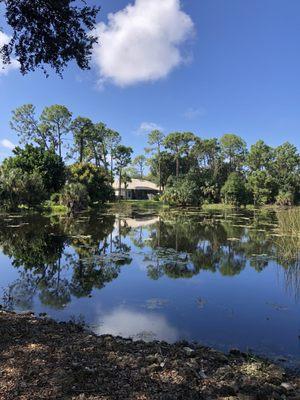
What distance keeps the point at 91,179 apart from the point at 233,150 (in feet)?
127

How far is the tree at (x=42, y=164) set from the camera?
3750 cm

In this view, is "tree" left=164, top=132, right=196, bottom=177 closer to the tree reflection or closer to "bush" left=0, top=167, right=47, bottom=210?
"bush" left=0, top=167, right=47, bottom=210

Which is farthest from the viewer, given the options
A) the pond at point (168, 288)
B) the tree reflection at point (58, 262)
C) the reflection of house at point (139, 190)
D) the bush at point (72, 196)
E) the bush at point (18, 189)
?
the reflection of house at point (139, 190)

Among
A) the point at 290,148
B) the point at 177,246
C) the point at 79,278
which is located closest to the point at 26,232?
the point at 177,246

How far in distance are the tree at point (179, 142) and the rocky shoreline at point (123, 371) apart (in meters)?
61.3

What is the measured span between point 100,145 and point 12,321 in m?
59.0

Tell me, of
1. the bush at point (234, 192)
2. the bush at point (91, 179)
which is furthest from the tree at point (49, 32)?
the bush at point (234, 192)

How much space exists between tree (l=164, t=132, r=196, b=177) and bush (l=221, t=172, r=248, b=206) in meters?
13.4

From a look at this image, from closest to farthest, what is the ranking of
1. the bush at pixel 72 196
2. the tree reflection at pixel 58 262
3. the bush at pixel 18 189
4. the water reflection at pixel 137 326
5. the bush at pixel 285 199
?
1. the water reflection at pixel 137 326
2. the tree reflection at pixel 58 262
3. the bush at pixel 18 189
4. the bush at pixel 72 196
5. the bush at pixel 285 199

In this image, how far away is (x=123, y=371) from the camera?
3896 mm

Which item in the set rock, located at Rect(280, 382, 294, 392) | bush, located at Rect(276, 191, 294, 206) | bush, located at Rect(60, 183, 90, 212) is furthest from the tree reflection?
bush, located at Rect(276, 191, 294, 206)

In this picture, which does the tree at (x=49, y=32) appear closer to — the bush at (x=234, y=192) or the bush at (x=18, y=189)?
the bush at (x=18, y=189)

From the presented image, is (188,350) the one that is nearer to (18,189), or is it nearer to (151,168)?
(18,189)

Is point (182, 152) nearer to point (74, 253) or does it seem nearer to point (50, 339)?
point (74, 253)
